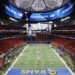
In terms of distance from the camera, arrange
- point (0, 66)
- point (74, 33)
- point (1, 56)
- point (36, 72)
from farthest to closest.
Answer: point (74, 33) → point (1, 56) → point (36, 72) → point (0, 66)

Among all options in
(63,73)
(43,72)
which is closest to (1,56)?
(43,72)

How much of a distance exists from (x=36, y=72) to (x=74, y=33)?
1771 cm

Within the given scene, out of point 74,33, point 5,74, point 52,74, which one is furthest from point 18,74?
point 74,33

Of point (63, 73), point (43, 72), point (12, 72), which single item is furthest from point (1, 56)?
point (63, 73)

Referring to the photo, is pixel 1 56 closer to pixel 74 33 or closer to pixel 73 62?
pixel 73 62

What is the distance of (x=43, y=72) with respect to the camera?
1931 centimetres

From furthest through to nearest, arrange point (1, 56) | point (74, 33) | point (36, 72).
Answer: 1. point (74, 33)
2. point (1, 56)
3. point (36, 72)

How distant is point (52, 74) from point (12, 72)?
282cm

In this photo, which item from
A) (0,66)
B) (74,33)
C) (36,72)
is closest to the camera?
(0,66)

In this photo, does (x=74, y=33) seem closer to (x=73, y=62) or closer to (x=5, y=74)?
(x=73, y=62)

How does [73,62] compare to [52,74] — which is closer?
[52,74]

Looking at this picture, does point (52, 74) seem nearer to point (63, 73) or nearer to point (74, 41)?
point (63, 73)

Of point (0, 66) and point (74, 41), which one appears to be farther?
point (74, 41)

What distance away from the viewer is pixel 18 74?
18.4 m
